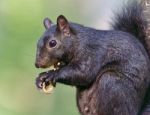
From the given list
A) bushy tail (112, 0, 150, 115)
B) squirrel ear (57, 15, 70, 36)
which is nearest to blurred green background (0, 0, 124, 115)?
bushy tail (112, 0, 150, 115)

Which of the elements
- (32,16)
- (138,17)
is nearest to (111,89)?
(138,17)

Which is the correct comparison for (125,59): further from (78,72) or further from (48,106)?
(48,106)

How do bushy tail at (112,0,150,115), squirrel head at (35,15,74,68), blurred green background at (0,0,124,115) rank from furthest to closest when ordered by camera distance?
1. blurred green background at (0,0,124,115)
2. bushy tail at (112,0,150,115)
3. squirrel head at (35,15,74,68)

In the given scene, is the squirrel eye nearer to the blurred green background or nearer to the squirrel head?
the squirrel head

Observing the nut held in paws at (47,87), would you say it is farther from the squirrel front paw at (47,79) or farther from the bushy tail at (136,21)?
the bushy tail at (136,21)

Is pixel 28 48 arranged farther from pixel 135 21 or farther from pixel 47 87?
pixel 47 87

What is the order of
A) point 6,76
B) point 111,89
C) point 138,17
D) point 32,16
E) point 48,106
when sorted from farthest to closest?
point 32,16
point 6,76
point 48,106
point 138,17
point 111,89
